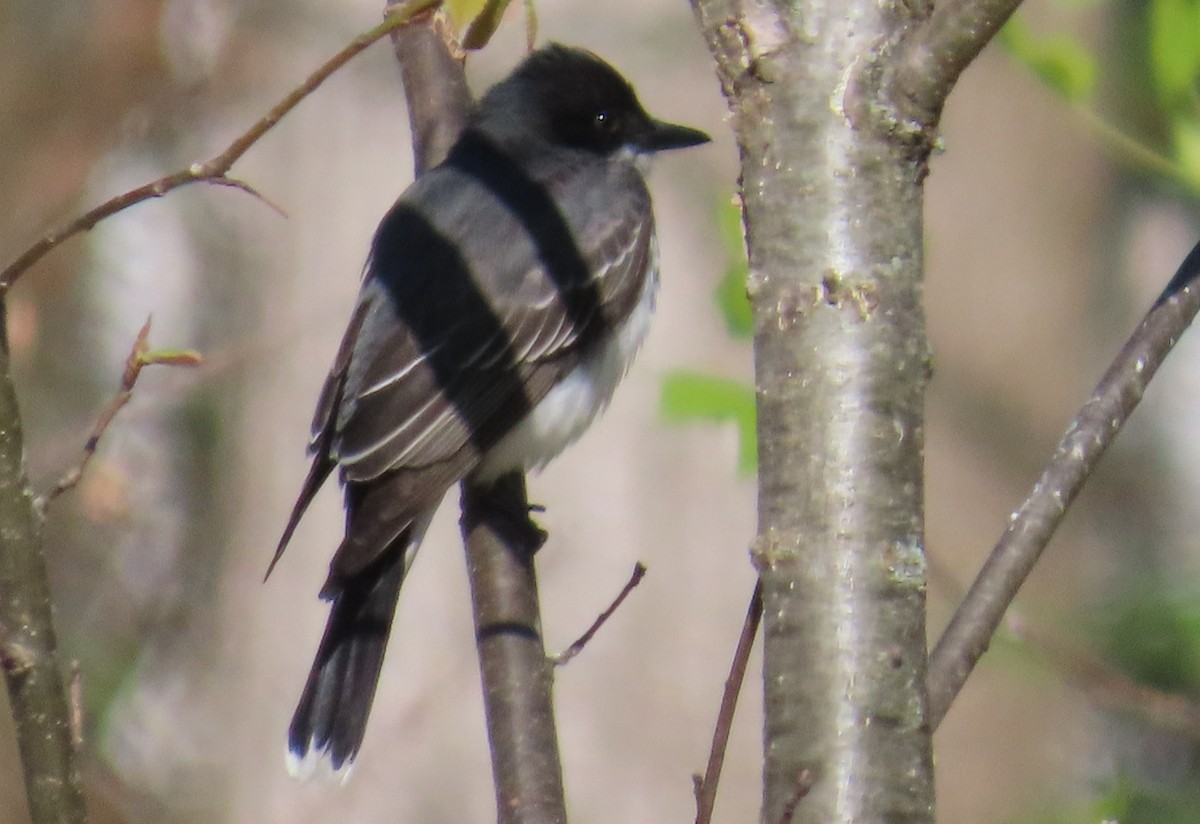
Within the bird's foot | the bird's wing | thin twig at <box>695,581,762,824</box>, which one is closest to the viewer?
thin twig at <box>695,581,762,824</box>

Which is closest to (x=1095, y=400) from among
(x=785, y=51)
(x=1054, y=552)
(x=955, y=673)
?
(x=955, y=673)

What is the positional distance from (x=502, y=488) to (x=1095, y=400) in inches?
71.2

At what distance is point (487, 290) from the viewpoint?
11.5 ft

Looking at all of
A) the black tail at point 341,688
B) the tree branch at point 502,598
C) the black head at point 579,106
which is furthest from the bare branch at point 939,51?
the black head at point 579,106

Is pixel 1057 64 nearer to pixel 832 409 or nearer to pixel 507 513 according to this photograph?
pixel 832 409

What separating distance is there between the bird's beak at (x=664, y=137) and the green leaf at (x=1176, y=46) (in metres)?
1.81

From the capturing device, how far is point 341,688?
306 cm

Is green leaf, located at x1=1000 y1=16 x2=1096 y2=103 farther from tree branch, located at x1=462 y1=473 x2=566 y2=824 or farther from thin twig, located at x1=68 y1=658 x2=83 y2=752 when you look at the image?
thin twig, located at x1=68 y1=658 x2=83 y2=752

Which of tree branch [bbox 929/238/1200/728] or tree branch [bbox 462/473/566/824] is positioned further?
tree branch [bbox 462/473/566/824]

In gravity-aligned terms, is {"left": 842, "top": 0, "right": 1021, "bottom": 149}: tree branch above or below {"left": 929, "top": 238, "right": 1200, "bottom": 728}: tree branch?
above

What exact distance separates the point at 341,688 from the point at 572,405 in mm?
929

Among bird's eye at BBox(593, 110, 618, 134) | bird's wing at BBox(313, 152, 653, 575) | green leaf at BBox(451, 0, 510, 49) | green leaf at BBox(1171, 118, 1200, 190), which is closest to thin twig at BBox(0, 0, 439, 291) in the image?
green leaf at BBox(451, 0, 510, 49)

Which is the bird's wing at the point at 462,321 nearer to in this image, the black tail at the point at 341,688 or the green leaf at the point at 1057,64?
the black tail at the point at 341,688

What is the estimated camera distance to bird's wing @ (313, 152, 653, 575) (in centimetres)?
319
